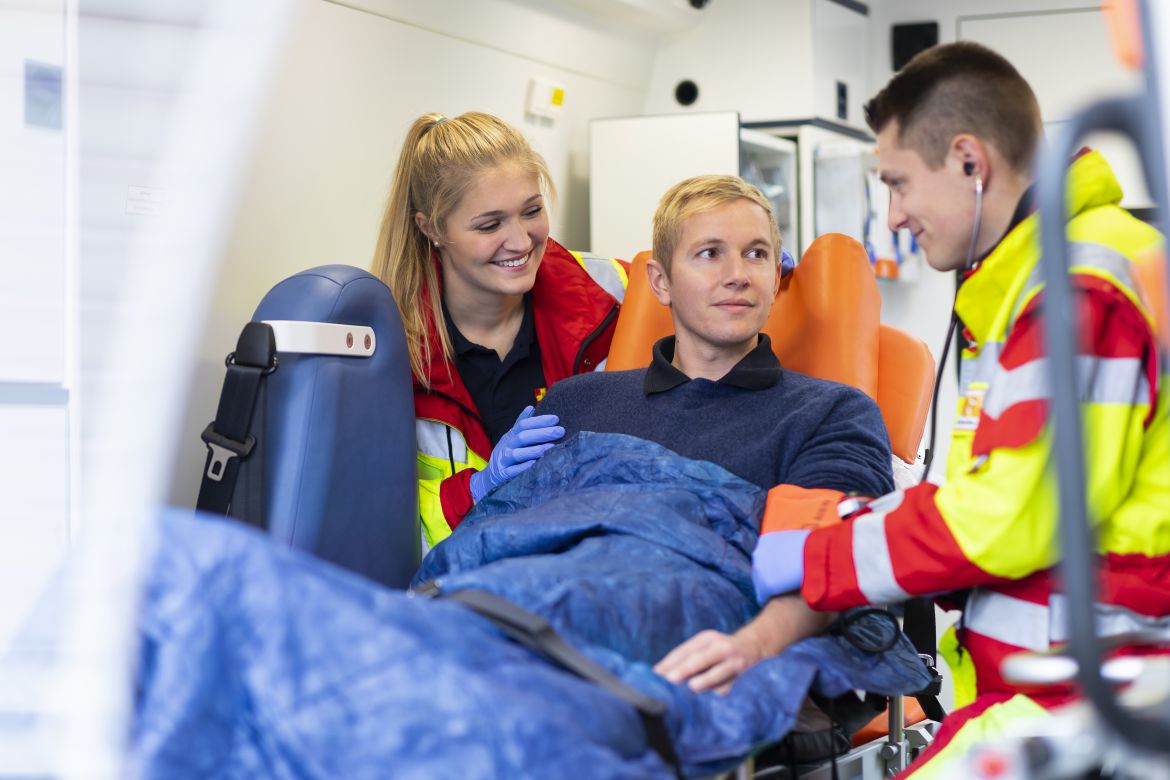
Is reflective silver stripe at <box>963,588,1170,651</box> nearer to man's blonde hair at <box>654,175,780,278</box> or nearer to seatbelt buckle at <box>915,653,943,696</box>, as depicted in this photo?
seatbelt buckle at <box>915,653,943,696</box>

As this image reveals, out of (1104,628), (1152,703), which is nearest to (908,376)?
(1104,628)

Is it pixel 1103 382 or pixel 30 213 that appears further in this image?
pixel 30 213

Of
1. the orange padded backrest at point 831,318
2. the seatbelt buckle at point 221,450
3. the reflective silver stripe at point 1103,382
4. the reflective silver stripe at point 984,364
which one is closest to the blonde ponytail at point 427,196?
Answer: the seatbelt buckle at point 221,450

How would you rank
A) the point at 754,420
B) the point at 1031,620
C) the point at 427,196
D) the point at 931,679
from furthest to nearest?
1. the point at 427,196
2. the point at 754,420
3. the point at 931,679
4. the point at 1031,620

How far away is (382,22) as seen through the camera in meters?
3.06

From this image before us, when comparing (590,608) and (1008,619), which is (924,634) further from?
(590,608)

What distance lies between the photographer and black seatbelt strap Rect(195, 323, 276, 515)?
6.68 ft

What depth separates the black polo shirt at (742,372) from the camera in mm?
2037

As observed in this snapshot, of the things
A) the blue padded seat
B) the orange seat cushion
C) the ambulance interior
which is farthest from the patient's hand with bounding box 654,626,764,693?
the blue padded seat

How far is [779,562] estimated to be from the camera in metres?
1.52

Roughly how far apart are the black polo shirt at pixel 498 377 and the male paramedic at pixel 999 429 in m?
0.96

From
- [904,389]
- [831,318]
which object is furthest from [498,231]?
[904,389]

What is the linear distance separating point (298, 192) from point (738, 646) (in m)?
1.70

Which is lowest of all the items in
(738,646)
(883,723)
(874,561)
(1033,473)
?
(883,723)
